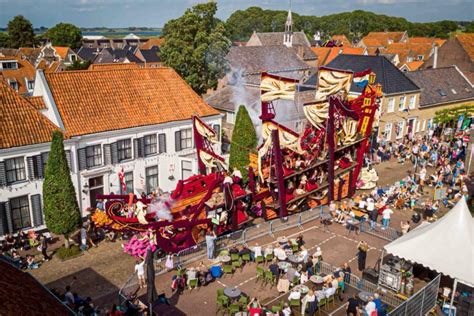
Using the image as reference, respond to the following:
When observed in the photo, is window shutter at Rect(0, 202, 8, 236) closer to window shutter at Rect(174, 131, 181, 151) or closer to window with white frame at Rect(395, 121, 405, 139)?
window shutter at Rect(174, 131, 181, 151)

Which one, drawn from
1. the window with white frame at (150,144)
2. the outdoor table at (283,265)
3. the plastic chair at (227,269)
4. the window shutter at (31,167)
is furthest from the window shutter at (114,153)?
the outdoor table at (283,265)

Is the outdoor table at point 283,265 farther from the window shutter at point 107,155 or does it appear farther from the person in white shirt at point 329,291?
the window shutter at point 107,155

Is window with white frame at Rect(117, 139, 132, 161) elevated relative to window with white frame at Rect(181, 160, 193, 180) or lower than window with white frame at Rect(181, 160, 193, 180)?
elevated

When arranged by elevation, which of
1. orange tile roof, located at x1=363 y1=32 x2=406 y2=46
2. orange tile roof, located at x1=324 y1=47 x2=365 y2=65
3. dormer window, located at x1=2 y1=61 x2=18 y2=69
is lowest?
dormer window, located at x1=2 y1=61 x2=18 y2=69

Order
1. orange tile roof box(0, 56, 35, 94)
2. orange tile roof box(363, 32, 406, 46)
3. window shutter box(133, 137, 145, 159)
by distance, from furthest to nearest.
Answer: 1. orange tile roof box(363, 32, 406, 46)
2. orange tile roof box(0, 56, 35, 94)
3. window shutter box(133, 137, 145, 159)

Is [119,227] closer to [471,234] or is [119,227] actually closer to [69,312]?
[69,312]

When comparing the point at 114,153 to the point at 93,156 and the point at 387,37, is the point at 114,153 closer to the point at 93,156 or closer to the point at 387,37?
the point at 93,156

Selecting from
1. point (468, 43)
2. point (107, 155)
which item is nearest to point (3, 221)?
point (107, 155)

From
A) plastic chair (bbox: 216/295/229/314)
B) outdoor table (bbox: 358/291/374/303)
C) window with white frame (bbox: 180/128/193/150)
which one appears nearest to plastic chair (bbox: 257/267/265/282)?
plastic chair (bbox: 216/295/229/314)
